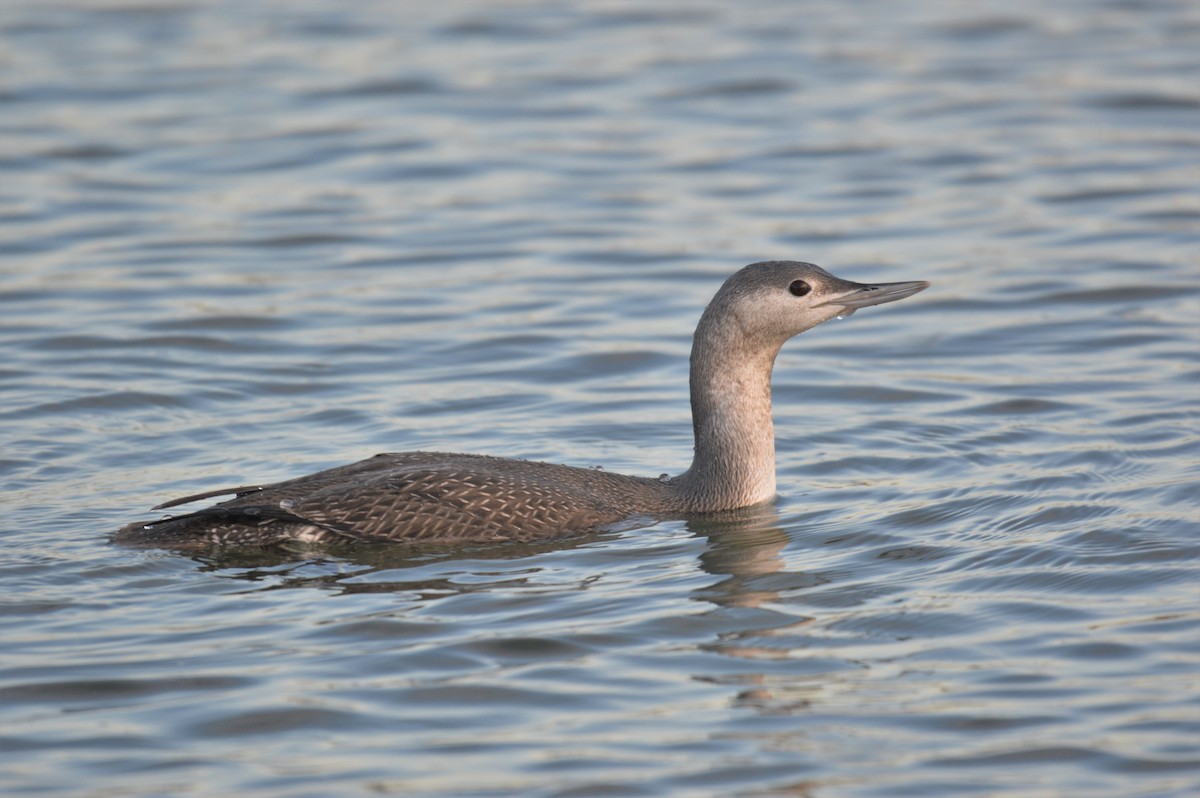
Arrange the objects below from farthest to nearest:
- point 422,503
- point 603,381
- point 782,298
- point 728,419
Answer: point 603,381, point 728,419, point 782,298, point 422,503

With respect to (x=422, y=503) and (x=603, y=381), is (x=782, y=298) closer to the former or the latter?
(x=422, y=503)

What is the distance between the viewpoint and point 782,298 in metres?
9.05

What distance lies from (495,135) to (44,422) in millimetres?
7588

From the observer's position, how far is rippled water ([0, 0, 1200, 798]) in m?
6.68

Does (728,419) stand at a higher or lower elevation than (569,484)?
higher

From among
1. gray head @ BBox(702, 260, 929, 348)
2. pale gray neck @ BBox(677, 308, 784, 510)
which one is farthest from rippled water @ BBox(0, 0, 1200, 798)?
gray head @ BBox(702, 260, 929, 348)

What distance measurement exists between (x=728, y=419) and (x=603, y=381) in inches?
105

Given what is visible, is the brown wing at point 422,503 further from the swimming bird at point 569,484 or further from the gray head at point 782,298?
the gray head at point 782,298

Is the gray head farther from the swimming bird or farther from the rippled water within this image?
the rippled water

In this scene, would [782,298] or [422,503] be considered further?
[782,298]

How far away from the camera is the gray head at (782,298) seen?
9.03 m

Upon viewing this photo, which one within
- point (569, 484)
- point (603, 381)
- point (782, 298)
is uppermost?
point (782, 298)

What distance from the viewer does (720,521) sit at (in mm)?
9062

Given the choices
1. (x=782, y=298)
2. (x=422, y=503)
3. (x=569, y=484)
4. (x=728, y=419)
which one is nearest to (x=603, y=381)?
(x=728, y=419)
